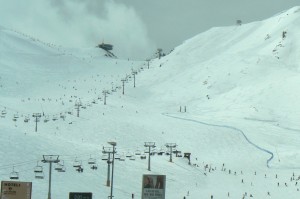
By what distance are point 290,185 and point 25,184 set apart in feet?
110

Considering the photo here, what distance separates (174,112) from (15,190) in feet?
230

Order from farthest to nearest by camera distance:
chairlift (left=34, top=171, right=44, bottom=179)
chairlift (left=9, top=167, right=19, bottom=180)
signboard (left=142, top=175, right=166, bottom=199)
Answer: chairlift (left=34, top=171, right=44, bottom=179) → chairlift (left=9, top=167, right=19, bottom=180) → signboard (left=142, top=175, right=166, bottom=199)

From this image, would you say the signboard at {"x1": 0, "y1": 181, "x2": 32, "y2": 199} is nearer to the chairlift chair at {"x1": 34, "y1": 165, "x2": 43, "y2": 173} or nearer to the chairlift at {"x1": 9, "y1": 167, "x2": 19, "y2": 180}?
the chairlift at {"x1": 9, "y1": 167, "x2": 19, "y2": 180}

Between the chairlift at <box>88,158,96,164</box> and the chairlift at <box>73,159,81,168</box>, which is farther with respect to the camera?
Answer: the chairlift at <box>88,158,96,164</box>

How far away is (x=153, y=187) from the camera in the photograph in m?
28.8

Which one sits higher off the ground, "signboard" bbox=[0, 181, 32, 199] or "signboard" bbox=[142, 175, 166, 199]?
"signboard" bbox=[142, 175, 166, 199]

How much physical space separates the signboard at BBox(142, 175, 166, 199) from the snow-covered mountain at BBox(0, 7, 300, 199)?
Result: 16293 millimetres

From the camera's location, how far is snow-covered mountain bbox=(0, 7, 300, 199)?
56156mm

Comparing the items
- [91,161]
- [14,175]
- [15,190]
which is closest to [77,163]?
[91,161]

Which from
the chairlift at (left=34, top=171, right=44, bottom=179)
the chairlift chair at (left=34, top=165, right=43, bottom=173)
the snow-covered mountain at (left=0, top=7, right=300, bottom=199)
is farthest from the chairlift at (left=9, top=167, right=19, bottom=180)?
the chairlift chair at (left=34, top=165, right=43, bottom=173)

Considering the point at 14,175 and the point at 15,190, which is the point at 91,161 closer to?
the point at 14,175

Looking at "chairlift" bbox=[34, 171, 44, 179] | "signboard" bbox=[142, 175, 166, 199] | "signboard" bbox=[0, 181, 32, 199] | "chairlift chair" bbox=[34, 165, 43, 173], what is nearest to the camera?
"signboard" bbox=[142, 175, 166, 199]

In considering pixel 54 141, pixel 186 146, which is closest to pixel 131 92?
pixel 186 146

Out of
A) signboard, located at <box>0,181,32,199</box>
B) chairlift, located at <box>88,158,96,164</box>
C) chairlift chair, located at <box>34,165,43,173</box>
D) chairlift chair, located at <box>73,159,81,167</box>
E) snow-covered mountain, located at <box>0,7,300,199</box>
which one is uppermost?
snow-covered mountain, located at <box>0,7,300,199</box>
